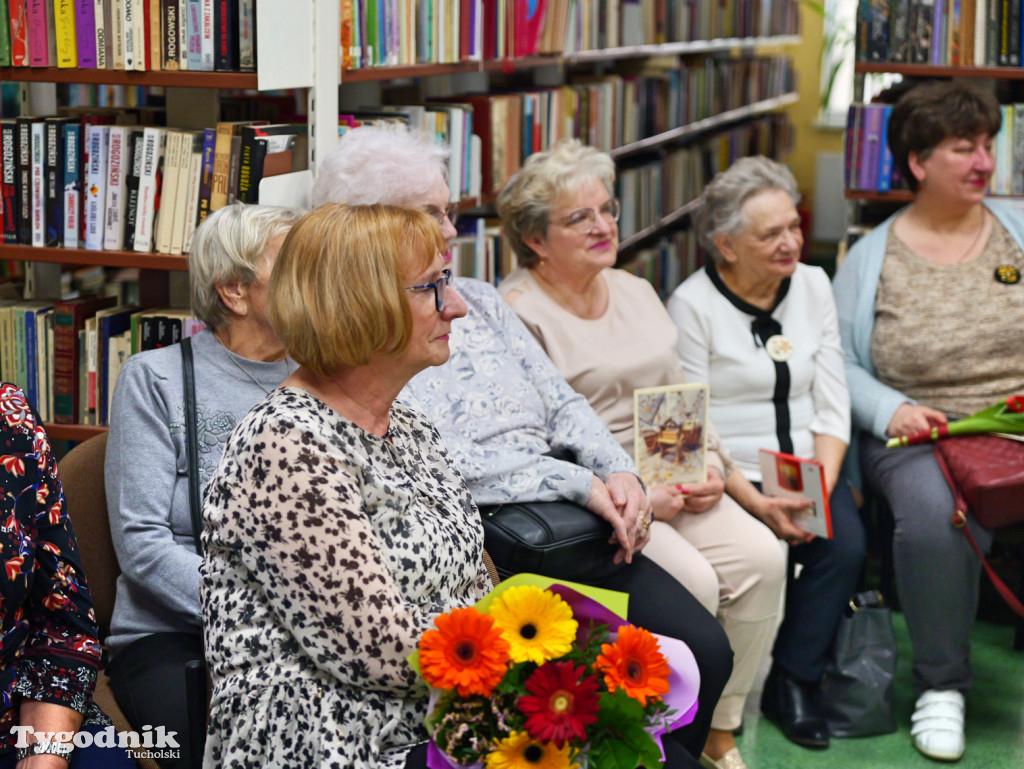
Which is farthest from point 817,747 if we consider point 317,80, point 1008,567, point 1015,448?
point 317,80

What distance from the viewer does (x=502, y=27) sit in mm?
3576

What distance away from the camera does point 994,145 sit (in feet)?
12.1

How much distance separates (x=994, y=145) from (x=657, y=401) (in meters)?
1.83

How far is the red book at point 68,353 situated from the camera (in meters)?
2.52

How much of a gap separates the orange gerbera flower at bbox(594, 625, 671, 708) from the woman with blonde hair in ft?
0.87

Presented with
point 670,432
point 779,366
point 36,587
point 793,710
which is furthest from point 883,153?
point 36,587

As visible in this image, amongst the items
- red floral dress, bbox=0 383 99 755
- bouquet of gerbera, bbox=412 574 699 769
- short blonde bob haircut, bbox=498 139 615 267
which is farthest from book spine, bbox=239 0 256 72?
bouquet of gerbera, bbox=412 574 699 769

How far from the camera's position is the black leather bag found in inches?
82.8

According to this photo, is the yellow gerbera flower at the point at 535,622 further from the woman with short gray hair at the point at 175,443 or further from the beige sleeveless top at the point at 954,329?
the beige sleeveless top at the point at 954,329

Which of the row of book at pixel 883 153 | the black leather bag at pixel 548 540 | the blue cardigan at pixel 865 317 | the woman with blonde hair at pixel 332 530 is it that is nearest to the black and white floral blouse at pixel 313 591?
the woman with blonde hair at pixel 332 530

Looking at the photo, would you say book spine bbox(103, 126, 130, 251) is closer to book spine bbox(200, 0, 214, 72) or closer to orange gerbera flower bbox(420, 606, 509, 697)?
book spine bbox(200, 0, 214, 72)

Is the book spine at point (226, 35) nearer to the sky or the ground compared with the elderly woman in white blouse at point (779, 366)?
nearer to the sky

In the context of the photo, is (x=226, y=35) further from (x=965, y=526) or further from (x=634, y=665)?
(x=965, y=526)

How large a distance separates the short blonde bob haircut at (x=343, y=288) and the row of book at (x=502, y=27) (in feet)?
3.68
